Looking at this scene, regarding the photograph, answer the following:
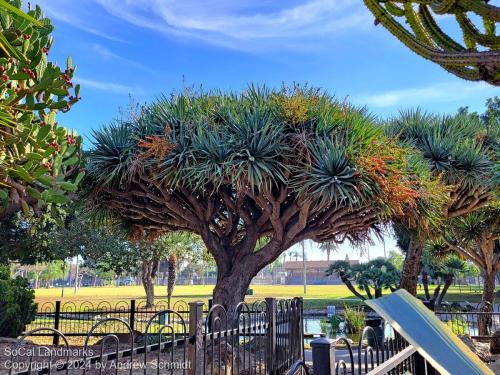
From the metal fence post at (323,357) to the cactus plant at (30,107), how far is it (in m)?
2.98

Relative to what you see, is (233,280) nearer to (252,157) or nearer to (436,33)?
(252,157)

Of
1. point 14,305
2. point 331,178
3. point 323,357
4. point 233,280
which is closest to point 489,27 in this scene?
point 331,178

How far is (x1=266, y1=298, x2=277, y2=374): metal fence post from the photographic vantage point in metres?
4.80

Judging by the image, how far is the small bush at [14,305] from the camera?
411 inches

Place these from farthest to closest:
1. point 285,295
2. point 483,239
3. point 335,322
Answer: point 285,295
point 335,322
point 483,239

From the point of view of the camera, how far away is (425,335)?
7.44ft

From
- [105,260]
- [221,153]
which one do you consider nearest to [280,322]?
[221,153]

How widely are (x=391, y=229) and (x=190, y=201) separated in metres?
4.87

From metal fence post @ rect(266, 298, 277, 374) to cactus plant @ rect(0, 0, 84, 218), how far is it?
2.60 metres

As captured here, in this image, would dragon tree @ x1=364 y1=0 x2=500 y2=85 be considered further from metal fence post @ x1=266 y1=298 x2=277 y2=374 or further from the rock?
the rock

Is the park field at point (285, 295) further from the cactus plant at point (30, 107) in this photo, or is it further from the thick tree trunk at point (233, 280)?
Result: the cactus plant at point (30, 107)

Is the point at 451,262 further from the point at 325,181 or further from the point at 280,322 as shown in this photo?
the point at 280,322

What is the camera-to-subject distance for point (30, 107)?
4160 millimetres

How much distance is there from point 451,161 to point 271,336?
7.36 meters
